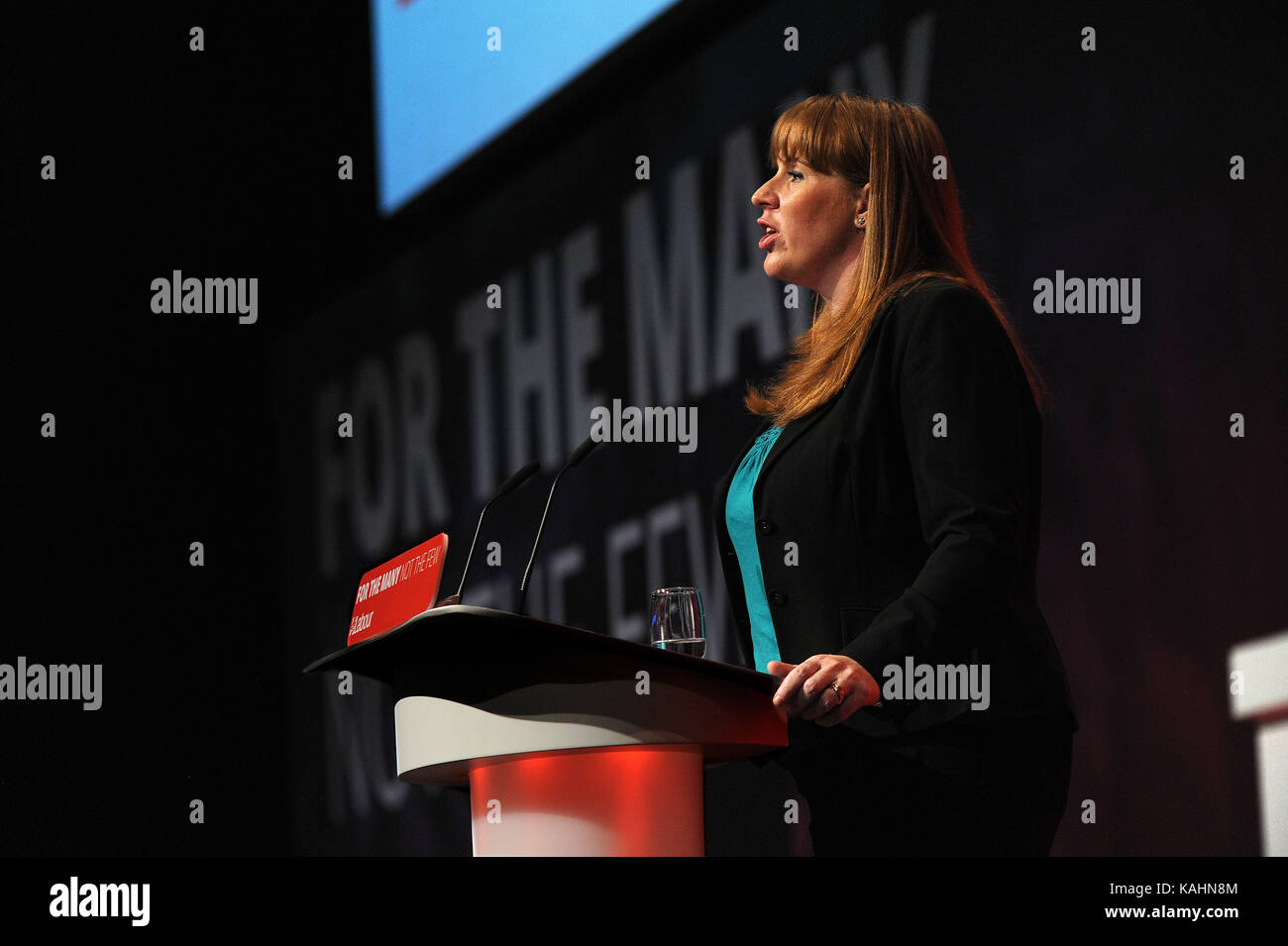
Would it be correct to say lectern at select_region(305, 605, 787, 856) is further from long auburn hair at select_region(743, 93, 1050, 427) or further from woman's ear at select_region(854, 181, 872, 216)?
woman's ear at select_region(854, 181, 872, 216)

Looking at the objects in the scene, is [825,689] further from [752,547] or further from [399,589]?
[399,589]

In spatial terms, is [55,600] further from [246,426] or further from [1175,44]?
[1175,44]

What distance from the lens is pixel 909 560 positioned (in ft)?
6.90

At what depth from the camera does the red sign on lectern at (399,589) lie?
6.18 ft

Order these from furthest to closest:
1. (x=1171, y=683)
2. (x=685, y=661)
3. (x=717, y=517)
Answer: (x=1171, y=683) < (x=717, y=517) < (x=685, y=661)

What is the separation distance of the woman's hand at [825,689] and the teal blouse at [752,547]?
15.4 inches

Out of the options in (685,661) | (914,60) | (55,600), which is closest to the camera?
(685,661)

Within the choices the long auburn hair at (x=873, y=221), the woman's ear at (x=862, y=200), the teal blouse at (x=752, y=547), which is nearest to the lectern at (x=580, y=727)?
the teal blouse at (x=752, y=547)

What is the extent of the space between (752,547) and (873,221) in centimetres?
60

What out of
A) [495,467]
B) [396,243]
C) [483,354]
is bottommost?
[495,467]

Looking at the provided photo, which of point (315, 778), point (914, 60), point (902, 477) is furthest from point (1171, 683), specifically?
point (315, 778)

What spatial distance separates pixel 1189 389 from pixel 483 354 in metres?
1.85

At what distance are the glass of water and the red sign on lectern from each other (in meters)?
0.38

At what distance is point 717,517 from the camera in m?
2.38
